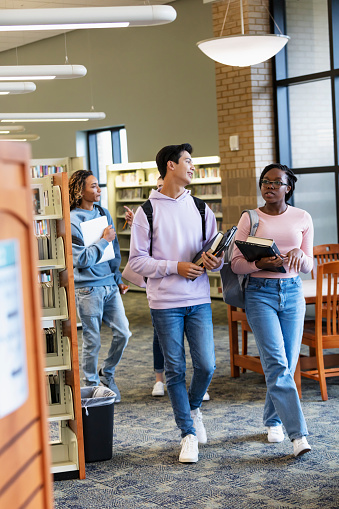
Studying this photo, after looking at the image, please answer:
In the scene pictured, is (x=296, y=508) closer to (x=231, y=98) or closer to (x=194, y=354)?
(x=194, y=354)

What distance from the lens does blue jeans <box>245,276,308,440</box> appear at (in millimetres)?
4051

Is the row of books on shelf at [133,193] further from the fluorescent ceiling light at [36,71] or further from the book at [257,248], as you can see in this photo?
the book at [257,248]

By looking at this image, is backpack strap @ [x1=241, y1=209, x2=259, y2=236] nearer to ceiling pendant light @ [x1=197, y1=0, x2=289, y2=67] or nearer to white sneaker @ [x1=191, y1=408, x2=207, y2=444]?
white sneaker @ [x1=191, y1=408, x2=207, y2=444]

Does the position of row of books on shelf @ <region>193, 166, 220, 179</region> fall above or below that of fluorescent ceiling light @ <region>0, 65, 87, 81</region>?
below

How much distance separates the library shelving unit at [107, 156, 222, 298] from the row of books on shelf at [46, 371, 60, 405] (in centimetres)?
765

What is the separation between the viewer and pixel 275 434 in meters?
4.39

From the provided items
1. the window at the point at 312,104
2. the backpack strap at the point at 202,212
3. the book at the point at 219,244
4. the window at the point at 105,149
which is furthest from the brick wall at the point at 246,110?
the window at the point at 105,149

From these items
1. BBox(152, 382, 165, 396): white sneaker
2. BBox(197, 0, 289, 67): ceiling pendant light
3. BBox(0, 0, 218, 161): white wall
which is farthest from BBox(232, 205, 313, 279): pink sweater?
BBox(0, 0, 218, 161): white wall

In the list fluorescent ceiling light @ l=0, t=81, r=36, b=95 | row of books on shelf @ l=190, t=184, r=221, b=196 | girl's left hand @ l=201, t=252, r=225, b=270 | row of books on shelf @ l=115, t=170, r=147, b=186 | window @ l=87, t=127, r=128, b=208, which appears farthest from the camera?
window @ l=87, t=127, r=128, b=208

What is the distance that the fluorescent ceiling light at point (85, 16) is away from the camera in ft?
16.8

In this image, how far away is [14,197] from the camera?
1.21 meters

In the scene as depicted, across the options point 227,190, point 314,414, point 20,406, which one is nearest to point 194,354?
point 314,414

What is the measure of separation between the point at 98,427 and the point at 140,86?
33.9ft

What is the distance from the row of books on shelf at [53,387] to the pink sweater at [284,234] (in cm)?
125
